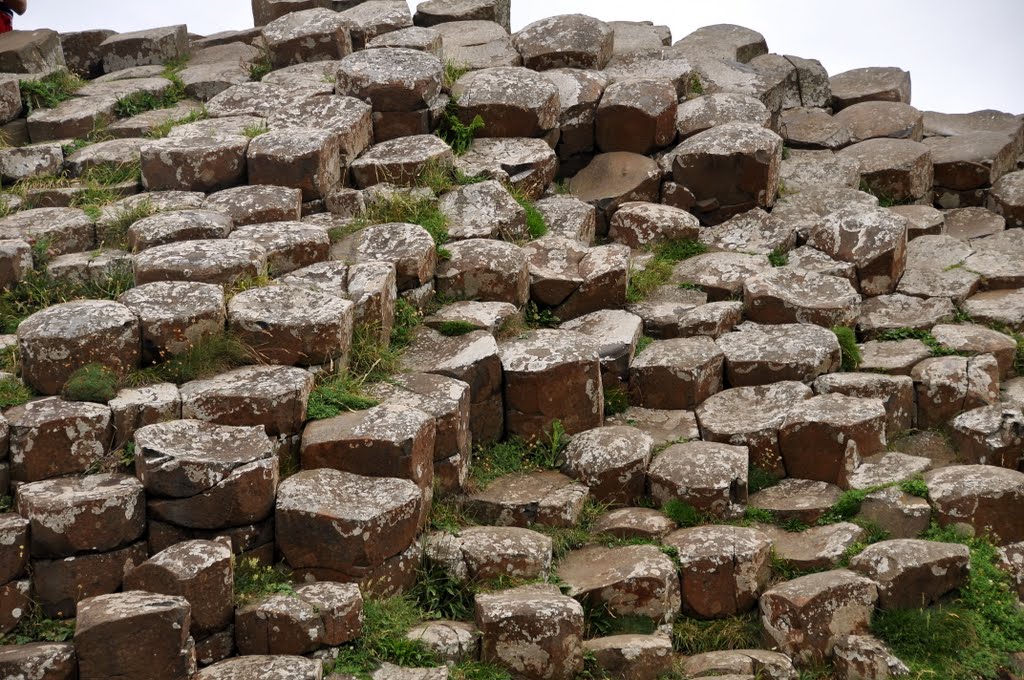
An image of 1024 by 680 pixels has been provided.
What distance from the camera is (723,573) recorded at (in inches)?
411

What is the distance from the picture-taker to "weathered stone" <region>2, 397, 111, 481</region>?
971cm

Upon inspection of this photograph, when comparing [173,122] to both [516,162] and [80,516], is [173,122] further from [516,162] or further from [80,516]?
[80,516]

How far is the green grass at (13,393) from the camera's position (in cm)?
1004

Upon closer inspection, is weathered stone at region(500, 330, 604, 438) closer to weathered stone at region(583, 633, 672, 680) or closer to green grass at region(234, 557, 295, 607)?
weathered stone at region(583, 633, 672, 680)

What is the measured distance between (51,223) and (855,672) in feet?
26.0

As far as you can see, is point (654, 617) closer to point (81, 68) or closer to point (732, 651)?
point (732, 651)

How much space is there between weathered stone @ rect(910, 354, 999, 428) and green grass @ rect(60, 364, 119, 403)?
6.81 meters

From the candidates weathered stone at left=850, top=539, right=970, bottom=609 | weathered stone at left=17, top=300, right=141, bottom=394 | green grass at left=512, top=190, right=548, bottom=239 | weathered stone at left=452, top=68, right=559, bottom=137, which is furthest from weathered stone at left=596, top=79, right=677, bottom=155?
weathered stone at left=17, top=300, right=141, bottom=394

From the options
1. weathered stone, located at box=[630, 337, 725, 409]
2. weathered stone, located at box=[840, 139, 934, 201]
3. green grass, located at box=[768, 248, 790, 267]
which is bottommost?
weathered stone, located at box=[630, 337, 725, 409]

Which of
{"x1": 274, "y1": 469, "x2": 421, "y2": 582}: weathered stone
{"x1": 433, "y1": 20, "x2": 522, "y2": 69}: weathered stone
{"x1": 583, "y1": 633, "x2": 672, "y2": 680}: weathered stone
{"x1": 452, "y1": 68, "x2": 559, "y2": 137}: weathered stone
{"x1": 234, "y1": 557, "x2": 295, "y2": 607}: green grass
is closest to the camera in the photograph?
{"x1": 234, "y1": 557, "x2": 295, "y2": 607}: green grass

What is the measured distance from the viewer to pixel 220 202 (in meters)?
13.0

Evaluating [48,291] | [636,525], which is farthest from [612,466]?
[48,291]

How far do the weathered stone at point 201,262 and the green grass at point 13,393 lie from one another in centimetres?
145

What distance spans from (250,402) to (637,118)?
6590 mm
